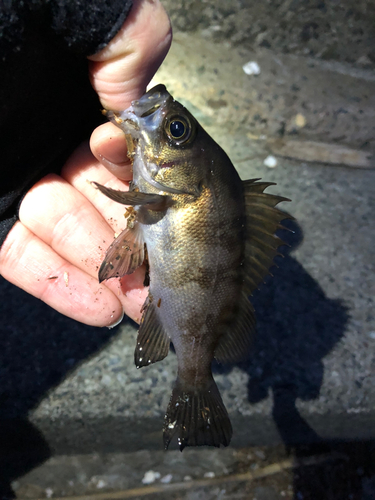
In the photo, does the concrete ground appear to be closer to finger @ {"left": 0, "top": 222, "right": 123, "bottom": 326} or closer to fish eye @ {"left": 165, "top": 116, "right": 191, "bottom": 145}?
finger @ {"left": 0, "top": 222, "right": 123, "bottom": 326}

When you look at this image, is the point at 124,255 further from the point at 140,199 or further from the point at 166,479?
the point at 166,479

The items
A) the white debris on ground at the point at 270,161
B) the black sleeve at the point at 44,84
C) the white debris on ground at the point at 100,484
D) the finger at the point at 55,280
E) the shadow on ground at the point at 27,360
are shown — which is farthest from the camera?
the white debris on ground at the point at 270,161

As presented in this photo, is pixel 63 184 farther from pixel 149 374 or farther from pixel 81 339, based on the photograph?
pixel 149 374

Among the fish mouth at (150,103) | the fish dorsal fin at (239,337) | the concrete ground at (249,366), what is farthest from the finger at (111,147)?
the concrete ground at (249,366)

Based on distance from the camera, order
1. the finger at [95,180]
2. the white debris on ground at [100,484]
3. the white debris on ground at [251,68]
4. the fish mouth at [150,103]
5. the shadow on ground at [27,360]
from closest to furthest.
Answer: the fish mouth at [150,103] < the finger at [95,180] < the shadow on ground at [27,360] < the white debris on ground at [100,484] < the white debris on ground at [251,68]

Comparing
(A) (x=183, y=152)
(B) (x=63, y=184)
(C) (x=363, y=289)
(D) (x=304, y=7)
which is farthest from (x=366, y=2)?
(B) (x=63, y=184)

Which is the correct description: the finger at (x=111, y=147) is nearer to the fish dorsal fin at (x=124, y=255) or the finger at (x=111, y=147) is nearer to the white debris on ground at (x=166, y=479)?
the fish dorsal fin at (x=124, y=255)
